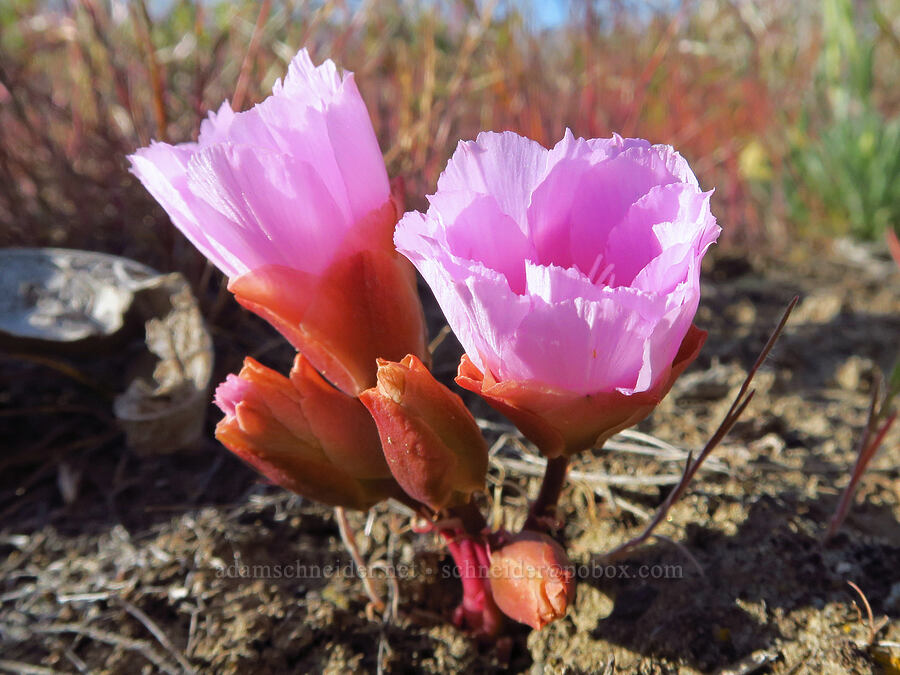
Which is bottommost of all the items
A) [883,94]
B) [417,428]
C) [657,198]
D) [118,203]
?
[883,94]

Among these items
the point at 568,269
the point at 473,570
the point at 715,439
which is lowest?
the point at 473,570

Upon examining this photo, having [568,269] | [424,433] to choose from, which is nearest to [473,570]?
[424,433]

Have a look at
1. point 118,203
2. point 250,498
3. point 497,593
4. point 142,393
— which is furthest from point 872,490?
point 118,203

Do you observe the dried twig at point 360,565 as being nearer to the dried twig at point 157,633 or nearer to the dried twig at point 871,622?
the dried twig at point 157,633

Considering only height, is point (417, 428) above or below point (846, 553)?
above

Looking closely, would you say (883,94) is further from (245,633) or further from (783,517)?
(245,633)

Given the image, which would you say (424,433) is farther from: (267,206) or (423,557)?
(423,557)

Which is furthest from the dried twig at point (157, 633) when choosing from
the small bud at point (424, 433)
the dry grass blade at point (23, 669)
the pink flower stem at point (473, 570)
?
the small bud at point (424, 433)
